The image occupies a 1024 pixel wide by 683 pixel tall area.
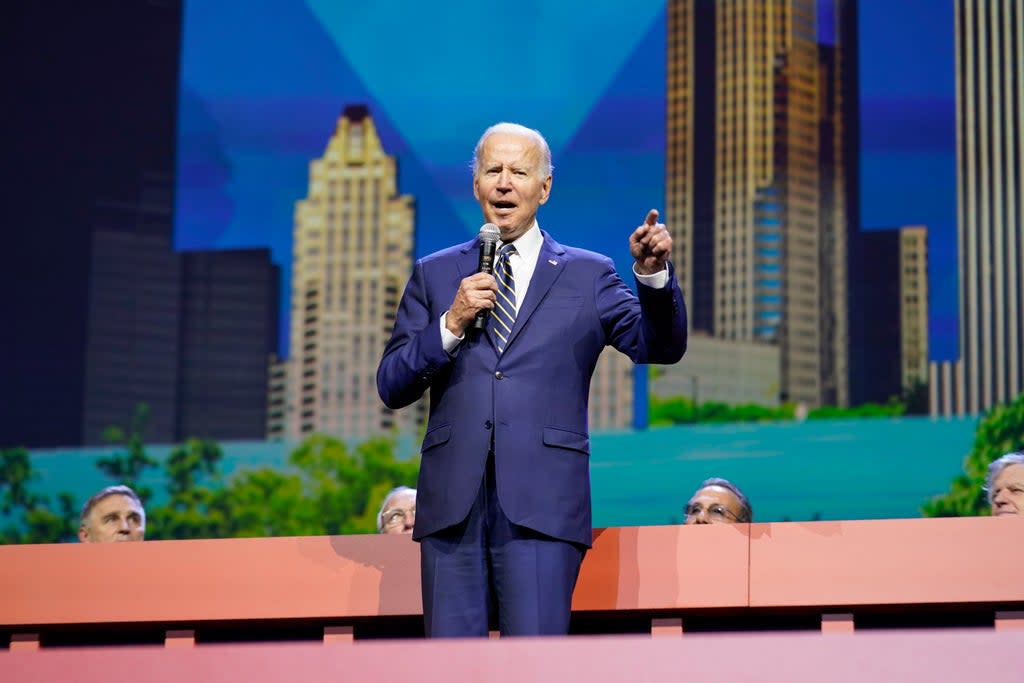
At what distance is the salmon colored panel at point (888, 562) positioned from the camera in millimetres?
2699

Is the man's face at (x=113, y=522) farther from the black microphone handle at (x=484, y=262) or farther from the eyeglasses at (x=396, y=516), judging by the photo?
the black microphone handle at (x=484, y=262)

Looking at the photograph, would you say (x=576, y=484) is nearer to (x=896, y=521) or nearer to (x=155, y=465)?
(x=896, y=521)

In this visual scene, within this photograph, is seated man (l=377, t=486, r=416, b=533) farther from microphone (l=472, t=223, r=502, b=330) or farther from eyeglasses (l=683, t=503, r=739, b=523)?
microphone (l=472, t=223, r=502, b=330)

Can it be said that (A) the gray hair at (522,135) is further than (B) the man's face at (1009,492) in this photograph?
No

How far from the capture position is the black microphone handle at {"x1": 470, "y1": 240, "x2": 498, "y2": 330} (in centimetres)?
239

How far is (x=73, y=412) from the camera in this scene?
1182 cm

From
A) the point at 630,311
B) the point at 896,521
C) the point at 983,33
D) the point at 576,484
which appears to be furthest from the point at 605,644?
the point at 983,33

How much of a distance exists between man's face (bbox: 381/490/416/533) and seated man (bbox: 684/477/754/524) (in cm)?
82

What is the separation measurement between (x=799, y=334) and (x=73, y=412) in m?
6.14

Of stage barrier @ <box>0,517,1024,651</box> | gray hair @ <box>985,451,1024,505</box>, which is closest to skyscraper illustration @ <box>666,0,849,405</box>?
gray hair @ <box>985,451,1024,505</box>

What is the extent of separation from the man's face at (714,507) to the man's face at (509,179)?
1.71 m

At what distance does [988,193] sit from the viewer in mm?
10953

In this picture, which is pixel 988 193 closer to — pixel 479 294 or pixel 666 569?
pixel 666 569

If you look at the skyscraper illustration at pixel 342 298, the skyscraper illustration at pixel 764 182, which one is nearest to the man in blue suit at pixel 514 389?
the skyscraper illustration at pixel 764 182
